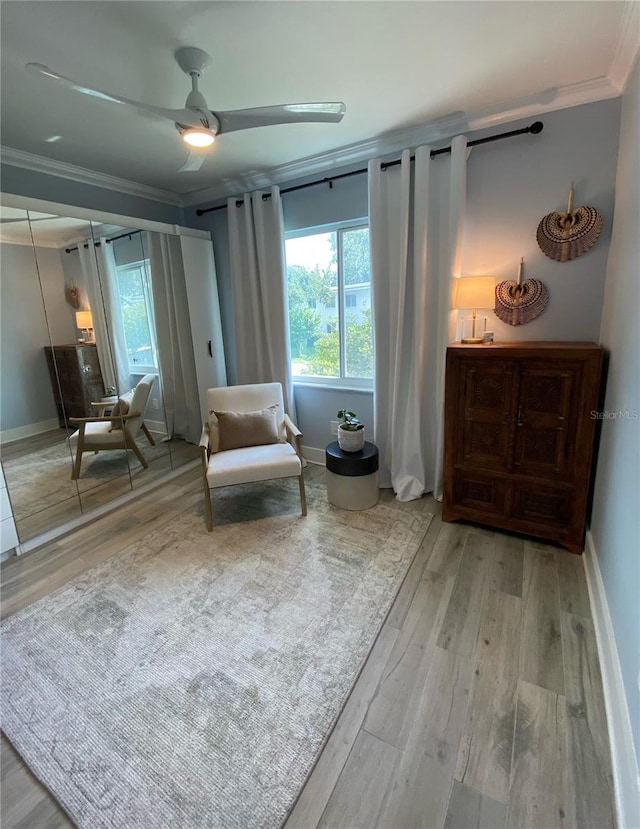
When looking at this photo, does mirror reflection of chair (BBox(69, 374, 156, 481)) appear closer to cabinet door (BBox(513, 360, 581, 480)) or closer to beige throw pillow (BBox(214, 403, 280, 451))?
beige throw pillow (BBox(214, 403, 280, 451))

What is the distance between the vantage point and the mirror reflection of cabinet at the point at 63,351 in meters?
2.42

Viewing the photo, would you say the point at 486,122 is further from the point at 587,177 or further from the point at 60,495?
the point at 60,495

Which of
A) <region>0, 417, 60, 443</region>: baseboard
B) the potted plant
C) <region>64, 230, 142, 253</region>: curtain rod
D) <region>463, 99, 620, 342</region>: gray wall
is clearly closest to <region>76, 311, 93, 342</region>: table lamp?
<region>64, 230, 142, 253</region>: curtain rod

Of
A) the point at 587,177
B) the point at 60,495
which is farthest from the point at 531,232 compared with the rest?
the point at 60,495

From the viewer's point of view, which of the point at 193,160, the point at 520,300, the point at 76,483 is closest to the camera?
the point at 193,160

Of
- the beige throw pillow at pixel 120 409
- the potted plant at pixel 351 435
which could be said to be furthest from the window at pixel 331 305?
the beige throw pillow at pixel 120 409

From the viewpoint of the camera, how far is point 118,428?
303cm

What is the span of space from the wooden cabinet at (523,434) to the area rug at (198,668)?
51 cm

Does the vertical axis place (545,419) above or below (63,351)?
below

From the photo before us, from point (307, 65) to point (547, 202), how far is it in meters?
1.59

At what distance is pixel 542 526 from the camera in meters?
2.27

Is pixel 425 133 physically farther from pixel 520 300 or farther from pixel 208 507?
pixel 208 507

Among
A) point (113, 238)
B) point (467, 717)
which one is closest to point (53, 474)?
point (113, 238)

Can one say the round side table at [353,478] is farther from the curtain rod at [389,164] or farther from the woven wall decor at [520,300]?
the curtain rod at [389,164]
